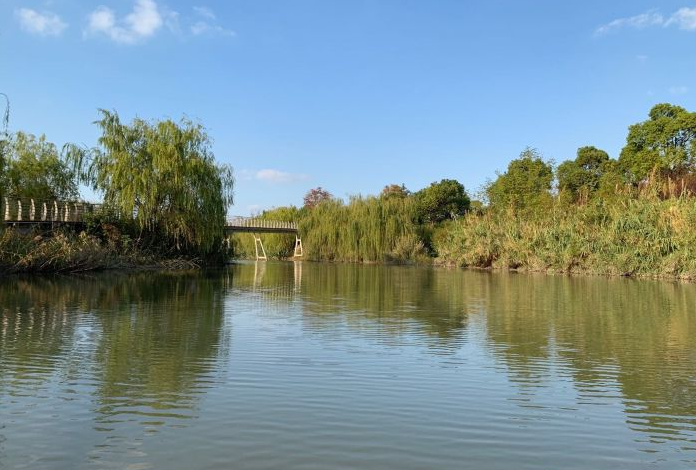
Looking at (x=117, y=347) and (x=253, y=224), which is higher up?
(x=253, y=224)

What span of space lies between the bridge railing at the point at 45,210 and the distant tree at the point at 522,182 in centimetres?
3285

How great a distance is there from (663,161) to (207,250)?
34.4 meters

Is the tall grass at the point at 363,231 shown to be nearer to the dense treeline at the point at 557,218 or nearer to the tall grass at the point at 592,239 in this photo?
the dense treeline at the point at 557,218

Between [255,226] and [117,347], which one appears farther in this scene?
[255,226]

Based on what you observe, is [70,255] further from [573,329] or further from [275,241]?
[275,241]

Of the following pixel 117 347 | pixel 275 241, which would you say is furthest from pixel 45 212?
pixel 275 241

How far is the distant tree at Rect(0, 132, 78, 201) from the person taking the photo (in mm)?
30759

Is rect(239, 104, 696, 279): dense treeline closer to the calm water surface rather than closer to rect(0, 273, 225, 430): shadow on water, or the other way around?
the calm water surface

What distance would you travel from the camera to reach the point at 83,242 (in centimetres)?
2411

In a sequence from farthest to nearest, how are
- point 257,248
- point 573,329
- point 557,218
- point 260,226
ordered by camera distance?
1. point 257,248
2. point 260,226
3. point 557,218
4. point 573,329

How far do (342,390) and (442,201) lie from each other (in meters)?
50.5

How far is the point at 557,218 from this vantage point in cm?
3309

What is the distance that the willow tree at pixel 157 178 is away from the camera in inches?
1075

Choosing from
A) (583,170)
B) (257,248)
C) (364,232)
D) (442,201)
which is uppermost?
(583,170)
